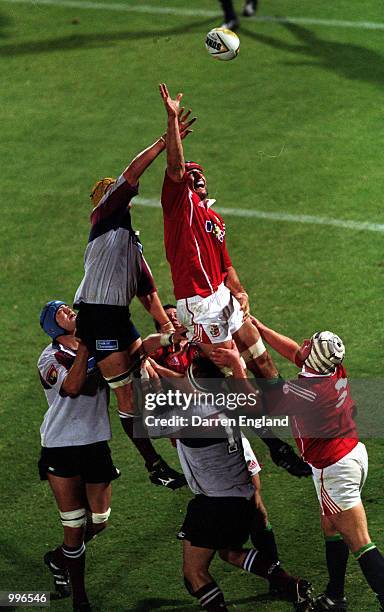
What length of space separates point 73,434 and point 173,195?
6.35 ft

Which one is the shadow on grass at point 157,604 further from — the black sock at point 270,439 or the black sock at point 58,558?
the black sock at point 270,439

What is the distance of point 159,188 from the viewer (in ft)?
50.3

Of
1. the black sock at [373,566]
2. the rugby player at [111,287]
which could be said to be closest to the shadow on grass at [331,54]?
the rugby player at [111,287]

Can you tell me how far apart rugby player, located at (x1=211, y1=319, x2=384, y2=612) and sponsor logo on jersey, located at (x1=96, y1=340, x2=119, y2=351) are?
0.95 m

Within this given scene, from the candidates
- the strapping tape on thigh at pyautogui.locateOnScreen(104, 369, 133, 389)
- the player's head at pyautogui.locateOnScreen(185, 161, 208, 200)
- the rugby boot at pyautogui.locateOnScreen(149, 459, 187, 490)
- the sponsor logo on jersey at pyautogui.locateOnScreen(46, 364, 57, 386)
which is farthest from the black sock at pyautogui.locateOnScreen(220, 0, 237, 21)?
the sponsor logo on jersey at pyautogui.locateOnScreen(46, 364, 57, 386)

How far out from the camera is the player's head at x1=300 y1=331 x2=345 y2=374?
8.20 m

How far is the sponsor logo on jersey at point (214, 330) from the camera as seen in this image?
30.9 ft

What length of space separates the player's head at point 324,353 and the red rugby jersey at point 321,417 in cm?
10

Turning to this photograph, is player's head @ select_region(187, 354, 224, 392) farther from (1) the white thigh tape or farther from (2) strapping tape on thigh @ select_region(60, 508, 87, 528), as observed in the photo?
(2) strapping tape on thigh @ select_region(60, 508, 87, 528)

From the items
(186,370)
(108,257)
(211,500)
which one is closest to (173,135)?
(108,257)

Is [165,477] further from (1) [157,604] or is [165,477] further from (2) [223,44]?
(2) [223,44]

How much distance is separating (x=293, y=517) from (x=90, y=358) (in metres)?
2.26

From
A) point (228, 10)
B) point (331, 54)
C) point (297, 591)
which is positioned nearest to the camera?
point (297, 591)

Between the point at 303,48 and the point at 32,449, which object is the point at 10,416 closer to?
the point at 32,449
